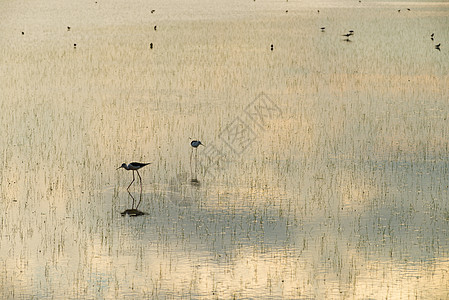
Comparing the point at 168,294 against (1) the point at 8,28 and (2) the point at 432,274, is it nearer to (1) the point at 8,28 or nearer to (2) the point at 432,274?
(2) the point at 432,274

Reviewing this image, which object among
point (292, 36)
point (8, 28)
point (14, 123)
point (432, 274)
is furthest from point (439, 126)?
point (8, 28)

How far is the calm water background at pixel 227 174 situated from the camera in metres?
14.6

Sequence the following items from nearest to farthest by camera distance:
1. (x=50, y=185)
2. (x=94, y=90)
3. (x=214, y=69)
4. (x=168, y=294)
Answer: (x=168, y=294), (x=50, y=185), (x=94, y=90), (x=214, y=69)

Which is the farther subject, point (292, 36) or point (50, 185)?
point (292, 36)

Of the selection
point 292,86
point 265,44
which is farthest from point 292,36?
point 292,86

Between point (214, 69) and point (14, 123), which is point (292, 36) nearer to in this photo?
point (214, 69)

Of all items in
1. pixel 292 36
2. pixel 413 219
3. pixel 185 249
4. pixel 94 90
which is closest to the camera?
pixel 185 249

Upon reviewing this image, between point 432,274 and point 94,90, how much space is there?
2074 centimetres

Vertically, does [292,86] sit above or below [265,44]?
below

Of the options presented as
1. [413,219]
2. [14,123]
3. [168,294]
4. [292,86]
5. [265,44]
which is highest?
[265,44]

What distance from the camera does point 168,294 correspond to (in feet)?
45.0

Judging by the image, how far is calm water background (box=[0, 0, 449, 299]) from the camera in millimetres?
14617

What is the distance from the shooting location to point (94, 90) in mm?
32594

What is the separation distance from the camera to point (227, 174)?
20859mm
